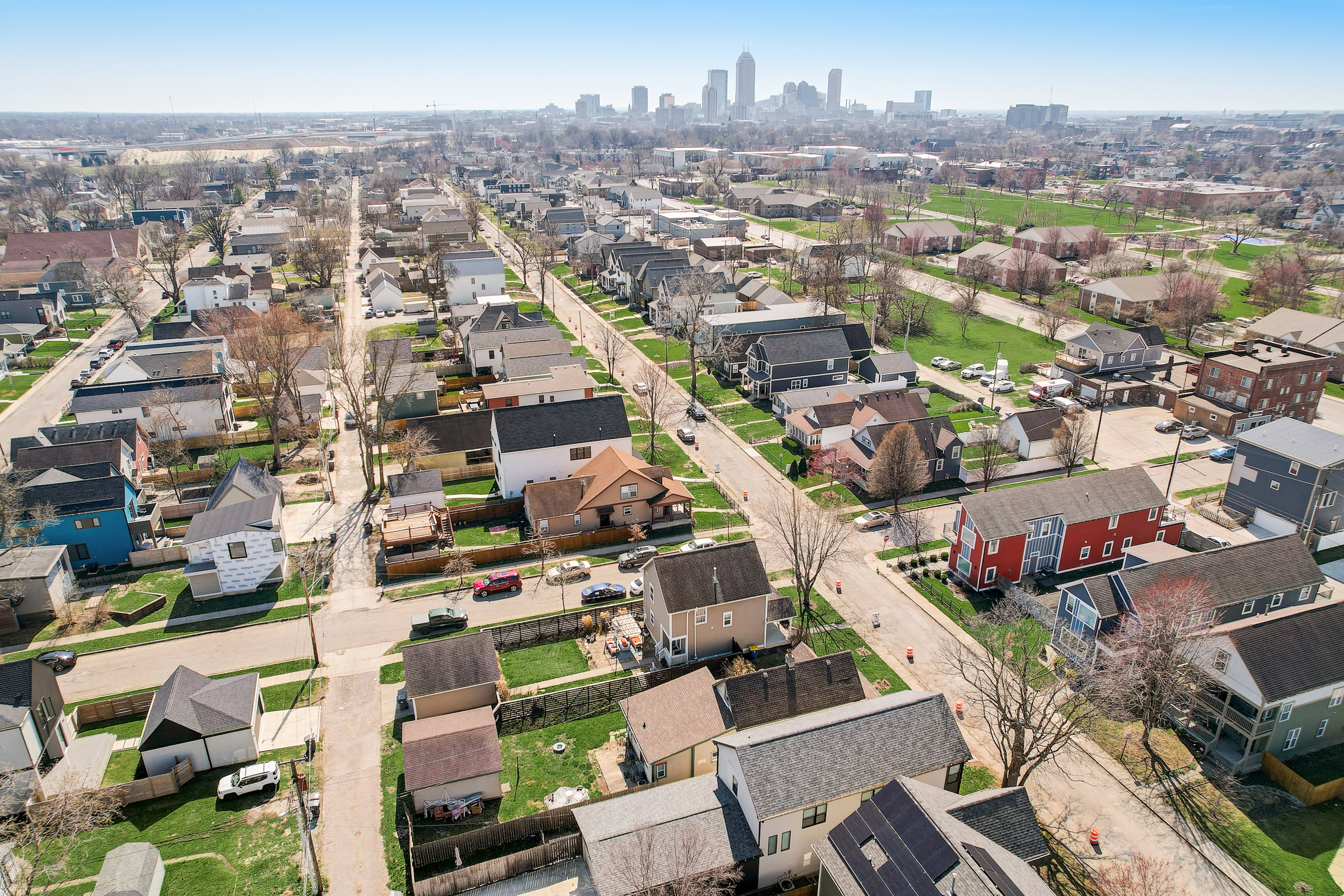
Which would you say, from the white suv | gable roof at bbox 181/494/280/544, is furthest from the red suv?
the white suv

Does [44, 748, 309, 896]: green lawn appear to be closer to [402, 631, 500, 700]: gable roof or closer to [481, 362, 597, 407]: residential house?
[402, 631, 500, 700]: gable roof

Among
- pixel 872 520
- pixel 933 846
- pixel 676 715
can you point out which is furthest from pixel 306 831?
pixel 872 520

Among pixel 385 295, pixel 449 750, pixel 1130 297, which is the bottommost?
pixel 449 750

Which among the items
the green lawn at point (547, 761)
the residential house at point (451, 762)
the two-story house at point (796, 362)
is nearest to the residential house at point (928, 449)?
the two-story house at point (796, 362)

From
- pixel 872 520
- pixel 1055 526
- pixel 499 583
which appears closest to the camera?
pixel 499 583

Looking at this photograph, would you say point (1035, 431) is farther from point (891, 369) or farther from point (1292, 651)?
point (1292, 651)

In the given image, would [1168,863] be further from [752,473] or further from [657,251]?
[657,251]

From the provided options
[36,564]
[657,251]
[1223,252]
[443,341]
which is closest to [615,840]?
[36,564]

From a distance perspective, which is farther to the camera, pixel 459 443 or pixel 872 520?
pixel 459 443
